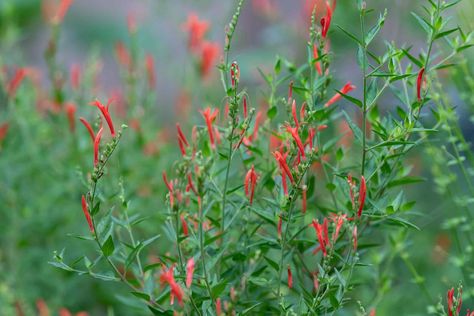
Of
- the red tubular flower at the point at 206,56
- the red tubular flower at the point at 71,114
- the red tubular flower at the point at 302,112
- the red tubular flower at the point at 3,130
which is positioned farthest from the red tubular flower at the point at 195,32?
the red tubular flower at the point at 302,112

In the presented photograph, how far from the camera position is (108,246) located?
1.36m

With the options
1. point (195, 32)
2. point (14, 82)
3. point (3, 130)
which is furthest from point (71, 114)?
point (195, 32)

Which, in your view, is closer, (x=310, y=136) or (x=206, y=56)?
(x=310, y=136)

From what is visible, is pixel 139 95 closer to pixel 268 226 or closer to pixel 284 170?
pixel 268 226

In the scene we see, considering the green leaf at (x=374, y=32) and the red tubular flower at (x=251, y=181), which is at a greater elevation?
the green leaf at (x=374, y=32)

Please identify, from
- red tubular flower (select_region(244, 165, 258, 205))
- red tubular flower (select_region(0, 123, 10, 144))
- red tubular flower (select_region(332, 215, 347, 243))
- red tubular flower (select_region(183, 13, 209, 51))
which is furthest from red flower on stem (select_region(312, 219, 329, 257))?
red tubular flower (select_region(0, 123, 10, 144))

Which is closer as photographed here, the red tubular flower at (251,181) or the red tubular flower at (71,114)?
the red tubular flower at (251,181)

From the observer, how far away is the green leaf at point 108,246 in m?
1.35

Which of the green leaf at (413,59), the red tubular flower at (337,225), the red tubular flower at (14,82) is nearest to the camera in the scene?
the red tubular flower at (337,225)

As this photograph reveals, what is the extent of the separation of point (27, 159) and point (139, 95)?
23.9 inches

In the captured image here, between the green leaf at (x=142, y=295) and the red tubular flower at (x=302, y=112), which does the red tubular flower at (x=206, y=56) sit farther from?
the green leaf at (x=142, y=295)

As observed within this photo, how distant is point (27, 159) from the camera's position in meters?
2.69

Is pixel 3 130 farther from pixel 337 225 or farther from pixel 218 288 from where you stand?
pixel 337 225

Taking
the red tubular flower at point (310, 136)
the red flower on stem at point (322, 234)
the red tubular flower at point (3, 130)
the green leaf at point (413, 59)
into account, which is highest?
the green leaf at point (413, 59)
